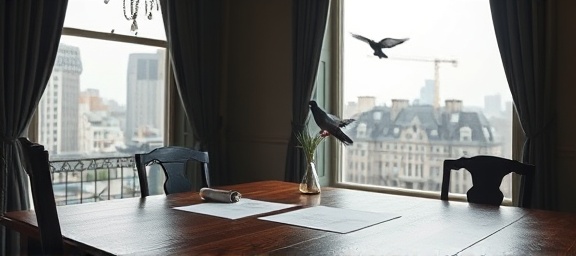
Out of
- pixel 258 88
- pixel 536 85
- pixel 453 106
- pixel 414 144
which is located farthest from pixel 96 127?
pixel 536 85

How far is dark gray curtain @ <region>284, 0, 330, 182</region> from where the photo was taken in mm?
3938

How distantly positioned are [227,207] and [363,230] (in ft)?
2.01

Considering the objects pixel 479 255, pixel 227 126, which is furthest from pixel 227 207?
pixel 227 126

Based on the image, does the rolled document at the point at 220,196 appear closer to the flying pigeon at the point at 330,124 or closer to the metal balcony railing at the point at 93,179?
the flying pigeon at the point at 330,124

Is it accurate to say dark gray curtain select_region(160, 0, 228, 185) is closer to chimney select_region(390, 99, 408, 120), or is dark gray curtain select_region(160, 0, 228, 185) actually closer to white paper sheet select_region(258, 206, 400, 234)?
chimney select_region(390, 99, 408, 120)

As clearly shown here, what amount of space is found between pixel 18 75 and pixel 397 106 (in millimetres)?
2393

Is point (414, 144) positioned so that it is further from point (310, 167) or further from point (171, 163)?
point (171, 163)

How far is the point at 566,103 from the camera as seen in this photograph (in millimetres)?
3043

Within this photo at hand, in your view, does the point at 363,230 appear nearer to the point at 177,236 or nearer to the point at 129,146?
the point at 177,236

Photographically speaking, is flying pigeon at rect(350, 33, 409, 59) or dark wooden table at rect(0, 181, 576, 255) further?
flying pigeon at rect(350, 33, 409, 59)

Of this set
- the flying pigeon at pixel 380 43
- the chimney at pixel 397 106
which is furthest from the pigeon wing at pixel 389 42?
the chimney at pixel 397 106

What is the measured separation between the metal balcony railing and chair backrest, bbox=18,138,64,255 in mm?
2253

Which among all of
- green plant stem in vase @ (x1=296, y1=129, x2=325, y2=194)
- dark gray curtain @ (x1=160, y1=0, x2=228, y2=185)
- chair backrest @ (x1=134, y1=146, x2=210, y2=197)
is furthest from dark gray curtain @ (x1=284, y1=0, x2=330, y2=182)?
green plant stem in vase @ (x1=296, y1=129, x2=325, y2=194)

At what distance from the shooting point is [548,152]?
9.88 ft
